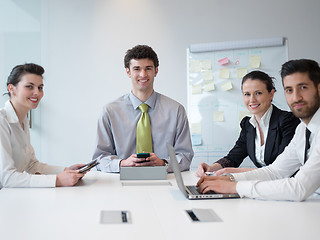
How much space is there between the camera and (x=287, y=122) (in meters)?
2.33

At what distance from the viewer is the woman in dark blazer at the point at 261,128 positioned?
233 centimetres

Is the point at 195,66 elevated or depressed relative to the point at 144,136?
elevated

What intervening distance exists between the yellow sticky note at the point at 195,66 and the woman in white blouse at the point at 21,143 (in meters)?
1.93

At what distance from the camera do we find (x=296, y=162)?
1674mm

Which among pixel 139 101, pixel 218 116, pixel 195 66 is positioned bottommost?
pixel 218 116

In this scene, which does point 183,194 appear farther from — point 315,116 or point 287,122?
point 287,122

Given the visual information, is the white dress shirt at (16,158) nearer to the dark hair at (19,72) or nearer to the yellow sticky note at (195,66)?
the dark hair at (19,72)

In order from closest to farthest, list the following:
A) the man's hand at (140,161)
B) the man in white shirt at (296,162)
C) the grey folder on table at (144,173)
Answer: the man in white shirt at (296,162)
the grey folder on table at (144,173)
the man's hand at (140,161)

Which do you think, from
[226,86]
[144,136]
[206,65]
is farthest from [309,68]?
[206,65]

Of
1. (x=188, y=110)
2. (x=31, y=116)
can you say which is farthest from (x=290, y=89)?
(x=31, y=116)

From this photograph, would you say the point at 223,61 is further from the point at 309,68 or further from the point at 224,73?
the point at 309,68

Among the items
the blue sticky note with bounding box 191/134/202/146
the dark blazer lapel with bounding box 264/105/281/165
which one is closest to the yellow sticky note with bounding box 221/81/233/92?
the blue sticky note with bounding box 191/134/202/146

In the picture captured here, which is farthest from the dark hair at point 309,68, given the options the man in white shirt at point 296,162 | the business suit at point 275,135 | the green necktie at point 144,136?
the green necktie at point 144,136

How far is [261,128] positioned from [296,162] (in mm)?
856
